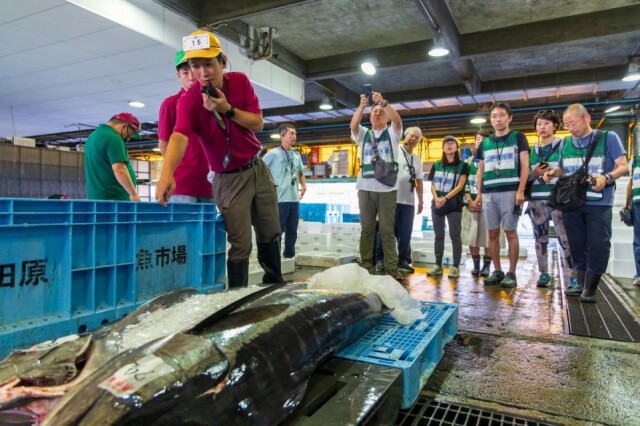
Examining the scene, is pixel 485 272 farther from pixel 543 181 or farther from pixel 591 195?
pixel 591 195

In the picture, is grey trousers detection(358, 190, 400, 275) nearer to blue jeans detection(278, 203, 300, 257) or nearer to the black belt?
blue jeans detection(278, 203, 300, 257)

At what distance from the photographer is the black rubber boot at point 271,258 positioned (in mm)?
3566

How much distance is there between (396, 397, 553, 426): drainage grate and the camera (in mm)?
1886

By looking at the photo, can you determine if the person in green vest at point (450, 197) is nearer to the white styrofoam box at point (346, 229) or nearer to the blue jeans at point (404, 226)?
the blue jeans at point (404, 226)

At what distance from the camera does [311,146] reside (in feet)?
68.7

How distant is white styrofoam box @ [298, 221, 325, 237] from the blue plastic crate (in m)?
5.95

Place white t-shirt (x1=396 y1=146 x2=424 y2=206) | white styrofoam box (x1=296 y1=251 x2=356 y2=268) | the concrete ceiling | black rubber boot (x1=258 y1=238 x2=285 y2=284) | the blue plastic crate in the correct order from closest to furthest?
1. the blue plastic crate
2. black rubber boot (x1=258 y1=238 x2=285 y2=284)
3. white t-shirt (x1=396 y1=146 x2=424 y2=206)
4. the concrete ceiling
5. white styrofoam box (x1=296 y1=251 x2=356 y2=268)

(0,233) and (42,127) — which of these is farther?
(42,127)

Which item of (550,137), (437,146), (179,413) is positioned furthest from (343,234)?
(437,146)

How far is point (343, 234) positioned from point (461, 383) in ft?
20.2

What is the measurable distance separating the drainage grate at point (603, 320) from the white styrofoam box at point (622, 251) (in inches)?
87.1

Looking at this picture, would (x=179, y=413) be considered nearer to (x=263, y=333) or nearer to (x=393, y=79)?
(x=263, y=333)

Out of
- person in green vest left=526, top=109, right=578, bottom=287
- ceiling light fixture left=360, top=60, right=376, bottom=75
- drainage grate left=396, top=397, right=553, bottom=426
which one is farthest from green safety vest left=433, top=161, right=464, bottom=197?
drainage grate left=396, top=397, right=553, bottom=426

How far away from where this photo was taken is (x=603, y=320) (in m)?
3.59
